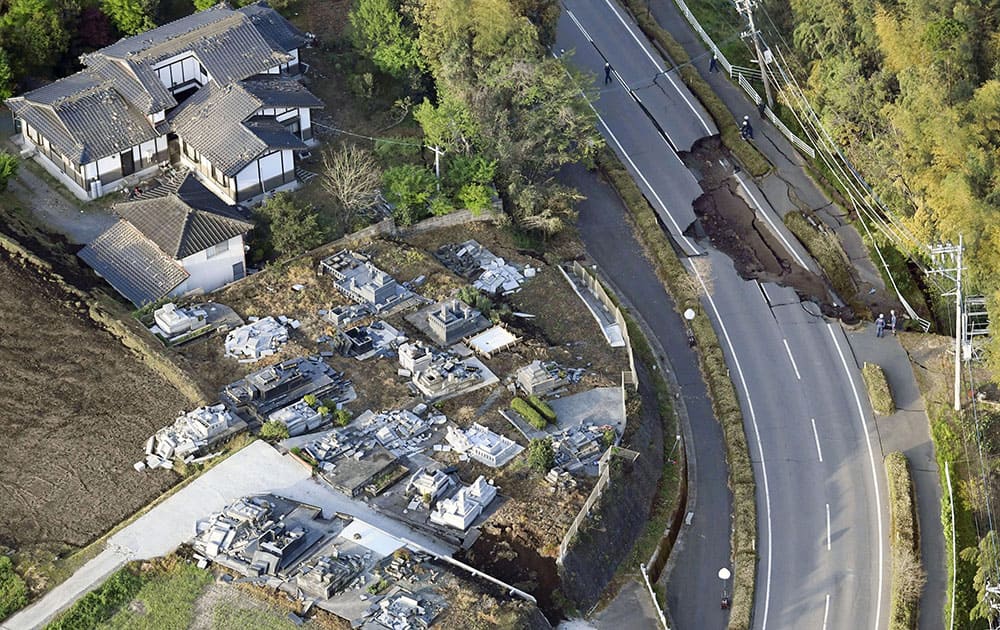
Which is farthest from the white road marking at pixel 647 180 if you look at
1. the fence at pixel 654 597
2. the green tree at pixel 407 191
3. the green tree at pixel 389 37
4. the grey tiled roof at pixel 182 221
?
the fence at pixel 654 597

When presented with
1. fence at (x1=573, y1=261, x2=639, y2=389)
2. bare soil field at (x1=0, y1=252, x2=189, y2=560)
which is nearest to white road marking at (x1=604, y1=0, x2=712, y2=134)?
fence at (x1=573, y1=261, x2=639, y2=389)

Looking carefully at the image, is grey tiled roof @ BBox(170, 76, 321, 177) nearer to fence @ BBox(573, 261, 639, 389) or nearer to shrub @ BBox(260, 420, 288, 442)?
fence @ BBox(573, 261, 639, 389)

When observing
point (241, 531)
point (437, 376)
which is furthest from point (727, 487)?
point (241, 531)

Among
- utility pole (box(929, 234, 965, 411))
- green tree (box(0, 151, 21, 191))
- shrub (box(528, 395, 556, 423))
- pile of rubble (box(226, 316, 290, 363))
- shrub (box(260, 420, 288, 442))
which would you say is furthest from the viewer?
green tree (box(0, 151, 21, 191))

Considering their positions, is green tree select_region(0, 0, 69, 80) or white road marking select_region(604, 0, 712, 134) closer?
green tree select_region(0, 0, 69, 80)

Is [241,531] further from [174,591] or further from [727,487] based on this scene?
[727,487]

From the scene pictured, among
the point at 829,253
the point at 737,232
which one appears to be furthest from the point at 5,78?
the point at 829,253

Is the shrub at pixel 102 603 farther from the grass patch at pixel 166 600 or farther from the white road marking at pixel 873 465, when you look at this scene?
the white road marking at pixel 873 465

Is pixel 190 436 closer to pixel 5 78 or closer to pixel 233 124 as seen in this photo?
pixel 233 124
